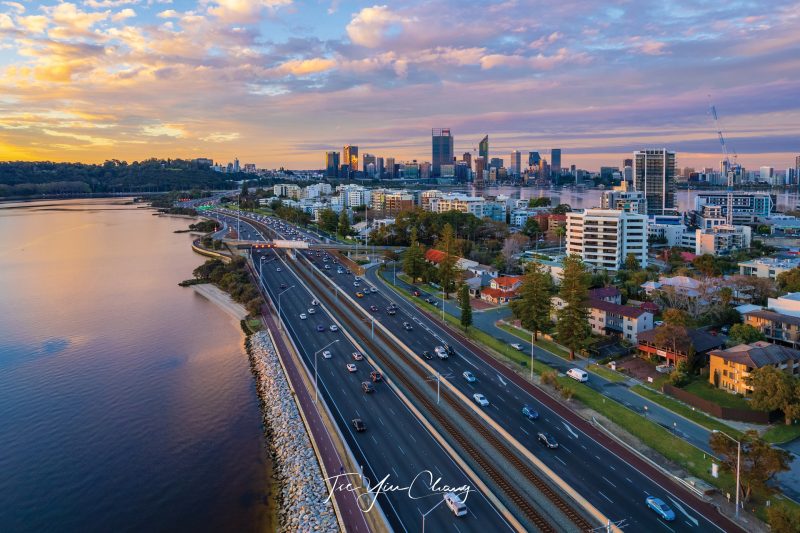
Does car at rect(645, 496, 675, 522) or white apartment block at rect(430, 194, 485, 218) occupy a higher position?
white apartment block at rect(430, 194, 485, 218)

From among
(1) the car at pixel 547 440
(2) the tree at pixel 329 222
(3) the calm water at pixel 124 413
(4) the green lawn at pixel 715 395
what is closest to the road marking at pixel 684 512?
(1) the car at pixel 547 440

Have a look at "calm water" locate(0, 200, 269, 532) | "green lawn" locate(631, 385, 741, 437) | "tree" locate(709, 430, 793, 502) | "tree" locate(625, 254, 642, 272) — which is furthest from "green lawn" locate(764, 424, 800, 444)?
"tree" locate(625, 254, 642, 272)

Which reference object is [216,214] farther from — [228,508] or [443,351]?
[228,508]

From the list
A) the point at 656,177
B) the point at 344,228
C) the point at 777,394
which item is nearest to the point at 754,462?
the point at 777,394

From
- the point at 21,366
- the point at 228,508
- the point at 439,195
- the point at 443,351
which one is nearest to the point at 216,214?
the point at 439,195

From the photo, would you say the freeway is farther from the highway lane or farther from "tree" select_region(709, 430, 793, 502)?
the highway lane

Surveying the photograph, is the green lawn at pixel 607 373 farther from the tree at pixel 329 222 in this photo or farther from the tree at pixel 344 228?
the tree at pixel 329 222
